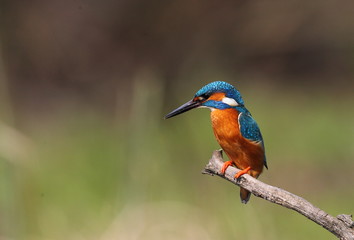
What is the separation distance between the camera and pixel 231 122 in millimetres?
1024

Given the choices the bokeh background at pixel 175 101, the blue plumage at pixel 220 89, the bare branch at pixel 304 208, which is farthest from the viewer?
the bokeh background at pixel 175 101

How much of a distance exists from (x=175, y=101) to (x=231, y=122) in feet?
7.09

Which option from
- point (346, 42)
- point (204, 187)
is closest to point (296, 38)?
point (346, 42)

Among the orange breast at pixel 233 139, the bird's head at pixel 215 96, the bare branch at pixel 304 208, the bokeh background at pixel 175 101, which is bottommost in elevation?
the bare branch at pixel 304 208

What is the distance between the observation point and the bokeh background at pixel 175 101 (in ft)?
7.98

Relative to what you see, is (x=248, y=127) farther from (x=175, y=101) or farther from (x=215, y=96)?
(x=175, y=101)

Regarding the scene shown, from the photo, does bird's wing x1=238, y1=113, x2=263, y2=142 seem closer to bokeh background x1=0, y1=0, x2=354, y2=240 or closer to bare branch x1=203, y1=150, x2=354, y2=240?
bare branch x1=203, y1=150, x2=354, y2=240

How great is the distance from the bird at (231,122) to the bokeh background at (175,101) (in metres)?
0.68

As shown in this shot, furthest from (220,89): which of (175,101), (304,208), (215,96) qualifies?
(175,101)

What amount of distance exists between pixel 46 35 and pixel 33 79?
0.34 metres

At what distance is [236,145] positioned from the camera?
1027mm

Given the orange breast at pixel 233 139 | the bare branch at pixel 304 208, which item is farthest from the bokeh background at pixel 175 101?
the bare branch at pixel 304 208

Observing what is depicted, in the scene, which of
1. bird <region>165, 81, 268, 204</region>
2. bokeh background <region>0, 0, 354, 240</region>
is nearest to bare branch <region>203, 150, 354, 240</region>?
bird <region>165, 81, 268, 204</region>

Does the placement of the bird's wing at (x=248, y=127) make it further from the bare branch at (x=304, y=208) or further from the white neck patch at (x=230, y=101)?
the bare branch at (x=304, y=208)
